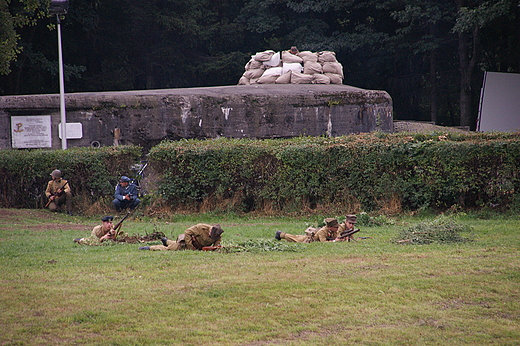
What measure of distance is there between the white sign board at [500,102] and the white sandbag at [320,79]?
6655mm

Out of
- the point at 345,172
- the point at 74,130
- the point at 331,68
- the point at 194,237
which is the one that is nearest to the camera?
the point at 194,237

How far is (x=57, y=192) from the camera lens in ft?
48.3

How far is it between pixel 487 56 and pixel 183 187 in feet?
76.2

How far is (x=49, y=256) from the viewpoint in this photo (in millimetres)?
8656

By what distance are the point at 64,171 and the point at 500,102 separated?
1702 centimetres

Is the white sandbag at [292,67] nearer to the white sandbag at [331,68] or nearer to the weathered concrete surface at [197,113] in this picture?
the white sandbag at [331,68]

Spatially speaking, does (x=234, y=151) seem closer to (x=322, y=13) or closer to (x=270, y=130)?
(x=270, y=130)

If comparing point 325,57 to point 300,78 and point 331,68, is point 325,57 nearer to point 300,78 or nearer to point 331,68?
point 331,68

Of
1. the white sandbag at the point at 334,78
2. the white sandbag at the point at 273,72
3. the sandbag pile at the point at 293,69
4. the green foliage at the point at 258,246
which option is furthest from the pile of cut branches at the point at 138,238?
the white sandbag at the point at 334,78

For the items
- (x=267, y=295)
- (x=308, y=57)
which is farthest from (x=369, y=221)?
(x=308, y=57)

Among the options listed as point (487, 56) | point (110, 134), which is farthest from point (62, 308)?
point (487, 56)

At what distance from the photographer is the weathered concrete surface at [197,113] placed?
1833 centimetres

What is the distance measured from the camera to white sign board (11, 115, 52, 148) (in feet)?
59.6

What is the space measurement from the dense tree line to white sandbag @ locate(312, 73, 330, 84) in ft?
32.4
